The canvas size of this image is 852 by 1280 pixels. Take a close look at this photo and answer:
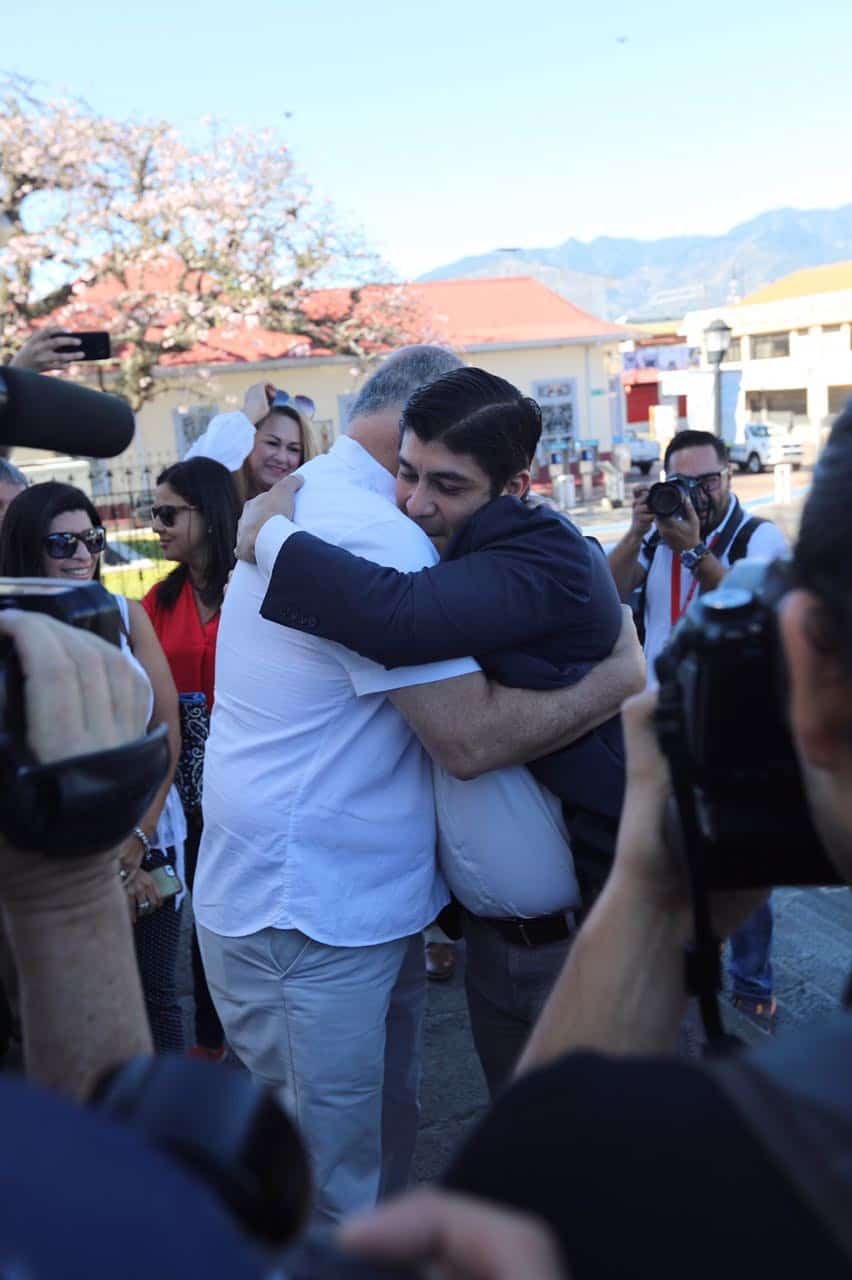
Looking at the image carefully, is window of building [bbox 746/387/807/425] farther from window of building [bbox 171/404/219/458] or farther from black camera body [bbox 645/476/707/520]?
black camera body [bbox 645/476/707/520]

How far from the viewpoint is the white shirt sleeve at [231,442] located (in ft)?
13.5

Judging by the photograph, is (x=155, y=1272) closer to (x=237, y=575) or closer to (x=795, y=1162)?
(x=795, y=1162)

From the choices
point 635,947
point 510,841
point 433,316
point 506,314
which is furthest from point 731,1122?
point 506,314

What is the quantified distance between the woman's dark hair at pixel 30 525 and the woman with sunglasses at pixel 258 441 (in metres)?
0.93

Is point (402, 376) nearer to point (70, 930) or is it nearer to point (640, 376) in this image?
point (70, 930)

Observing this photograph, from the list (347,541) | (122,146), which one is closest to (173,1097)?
(347,541)

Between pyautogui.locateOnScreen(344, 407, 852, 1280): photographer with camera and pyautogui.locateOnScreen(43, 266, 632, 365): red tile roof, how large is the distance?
1980cm

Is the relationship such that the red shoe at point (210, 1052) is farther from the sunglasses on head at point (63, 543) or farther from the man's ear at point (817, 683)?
the man's ear at point (817, 683)

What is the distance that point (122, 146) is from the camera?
60.4 ft

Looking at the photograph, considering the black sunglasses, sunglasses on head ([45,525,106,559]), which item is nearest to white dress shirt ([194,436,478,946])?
sunglasses on head ([45,525,106,559])

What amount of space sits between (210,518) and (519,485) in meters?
1.92

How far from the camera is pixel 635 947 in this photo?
1066mm

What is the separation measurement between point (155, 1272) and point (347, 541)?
5.23 feet

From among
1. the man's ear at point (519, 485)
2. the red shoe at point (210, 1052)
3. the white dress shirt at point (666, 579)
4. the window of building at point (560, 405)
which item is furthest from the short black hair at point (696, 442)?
the window of building at point (560, 405)
